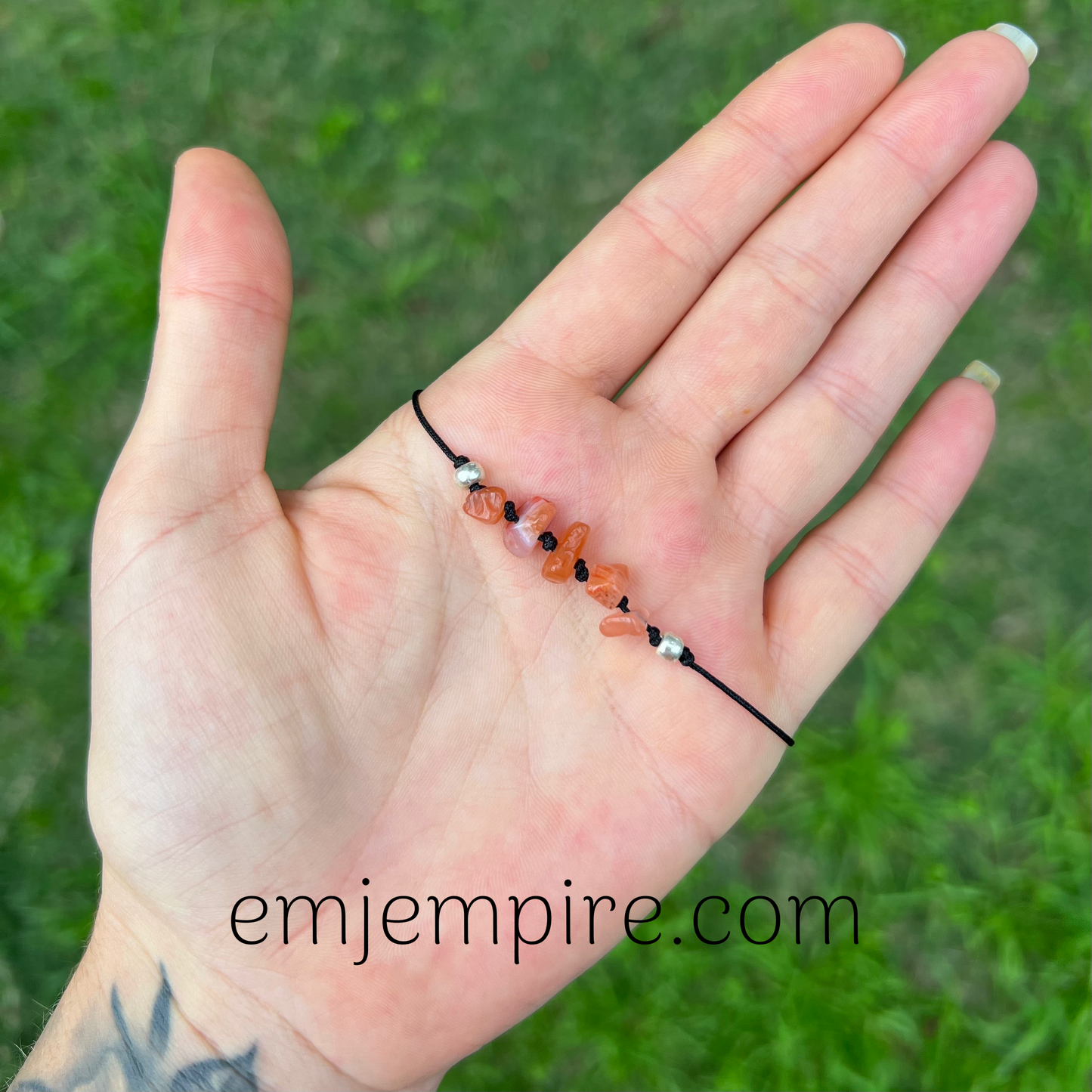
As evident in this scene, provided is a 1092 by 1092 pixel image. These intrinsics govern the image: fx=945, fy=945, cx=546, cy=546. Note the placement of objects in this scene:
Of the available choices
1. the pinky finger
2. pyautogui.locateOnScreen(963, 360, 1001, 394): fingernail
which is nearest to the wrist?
the pinky finger

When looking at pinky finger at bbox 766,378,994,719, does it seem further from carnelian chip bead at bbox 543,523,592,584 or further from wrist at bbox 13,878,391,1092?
wrist at bbox 13,878,391,1092

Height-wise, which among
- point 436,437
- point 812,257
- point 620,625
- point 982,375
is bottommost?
point 620,625

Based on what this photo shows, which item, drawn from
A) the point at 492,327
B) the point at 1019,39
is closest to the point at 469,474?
the point at 492,327

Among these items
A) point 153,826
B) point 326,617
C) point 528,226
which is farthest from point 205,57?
point 153,826

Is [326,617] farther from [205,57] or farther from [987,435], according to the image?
[205,57]

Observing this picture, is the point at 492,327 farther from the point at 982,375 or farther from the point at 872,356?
the point at 982,375
